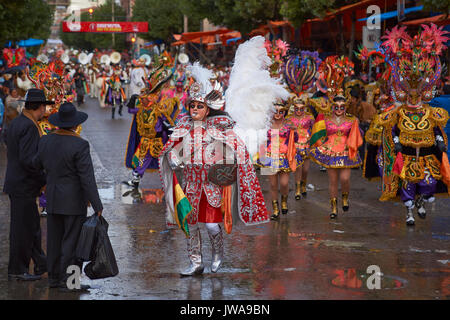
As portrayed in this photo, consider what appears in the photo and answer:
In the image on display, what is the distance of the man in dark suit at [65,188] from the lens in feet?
23.1

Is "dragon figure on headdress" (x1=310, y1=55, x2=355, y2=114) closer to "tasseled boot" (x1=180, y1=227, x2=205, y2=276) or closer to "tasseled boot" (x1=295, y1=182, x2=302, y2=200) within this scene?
"tasseled boot" (x1=295, y1=182, x2=302, y2=200)

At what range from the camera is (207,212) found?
7867mm

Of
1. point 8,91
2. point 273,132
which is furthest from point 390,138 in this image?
point 8,91

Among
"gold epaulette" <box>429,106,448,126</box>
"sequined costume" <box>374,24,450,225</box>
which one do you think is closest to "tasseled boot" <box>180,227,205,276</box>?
"sequined costume" <box>374,24,450,225</box>

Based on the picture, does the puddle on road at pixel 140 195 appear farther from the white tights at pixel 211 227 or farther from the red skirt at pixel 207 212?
the red skirt at pixel 207 212

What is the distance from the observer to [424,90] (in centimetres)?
1041

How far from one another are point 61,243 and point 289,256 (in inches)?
106

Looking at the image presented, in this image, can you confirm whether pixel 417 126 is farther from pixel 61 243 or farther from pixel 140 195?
pixel 61 243

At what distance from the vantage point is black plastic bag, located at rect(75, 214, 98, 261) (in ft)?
22.8

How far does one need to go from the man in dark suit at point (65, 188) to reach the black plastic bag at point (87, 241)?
0.16m

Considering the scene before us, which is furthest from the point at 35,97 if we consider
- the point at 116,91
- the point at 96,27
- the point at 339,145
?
the point at 96,27

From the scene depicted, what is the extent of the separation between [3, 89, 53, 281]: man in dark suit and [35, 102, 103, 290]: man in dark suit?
0.92ft

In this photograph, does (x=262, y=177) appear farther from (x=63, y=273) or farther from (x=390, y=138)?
(x=63, y=273)

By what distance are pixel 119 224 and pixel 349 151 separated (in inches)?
136
